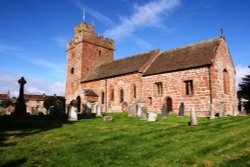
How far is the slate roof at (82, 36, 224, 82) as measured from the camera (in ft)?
75.4

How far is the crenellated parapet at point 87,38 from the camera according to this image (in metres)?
38.6

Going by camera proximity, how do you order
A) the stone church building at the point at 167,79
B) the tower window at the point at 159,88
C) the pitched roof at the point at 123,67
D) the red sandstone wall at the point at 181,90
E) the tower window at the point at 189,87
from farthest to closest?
the pitched roof at the point at 123,67 → the tower window at the point at 159,88 → the tower window at the point at 189,87 → the stone church building at the point at 167,79 → the red sandstone wall at the point at 181,90

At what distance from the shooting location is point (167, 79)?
24.5 m

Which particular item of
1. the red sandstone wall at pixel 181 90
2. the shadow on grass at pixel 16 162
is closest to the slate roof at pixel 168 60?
the red sandstone wall at pixel 181 90

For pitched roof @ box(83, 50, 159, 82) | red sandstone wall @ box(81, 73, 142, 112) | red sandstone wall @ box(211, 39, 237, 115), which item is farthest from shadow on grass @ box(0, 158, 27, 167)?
pitched roof @ box(83, 50, 159, 82)

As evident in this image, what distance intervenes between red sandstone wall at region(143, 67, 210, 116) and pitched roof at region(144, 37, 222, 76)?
65cm

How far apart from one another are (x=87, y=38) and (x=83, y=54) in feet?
10.3

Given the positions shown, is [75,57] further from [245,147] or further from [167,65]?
[245,147]

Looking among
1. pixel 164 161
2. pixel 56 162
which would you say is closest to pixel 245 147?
pixel 164 161

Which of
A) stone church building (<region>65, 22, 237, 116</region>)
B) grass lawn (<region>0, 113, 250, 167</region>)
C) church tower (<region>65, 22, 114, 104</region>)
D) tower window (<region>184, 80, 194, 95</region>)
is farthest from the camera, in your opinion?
church tower (<region>65, 22, 114, 104</region>)

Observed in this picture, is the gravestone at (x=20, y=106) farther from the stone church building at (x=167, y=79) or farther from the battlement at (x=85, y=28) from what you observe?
the battlement at (x=85, y=28)

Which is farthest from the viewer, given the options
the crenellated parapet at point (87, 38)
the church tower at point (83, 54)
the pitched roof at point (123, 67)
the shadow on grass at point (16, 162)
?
the crenellated parapet at point (87, 38)

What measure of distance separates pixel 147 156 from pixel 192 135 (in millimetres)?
3839

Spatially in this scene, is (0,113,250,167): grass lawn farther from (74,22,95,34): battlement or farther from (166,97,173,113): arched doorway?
(74,22,95,34): battlement
